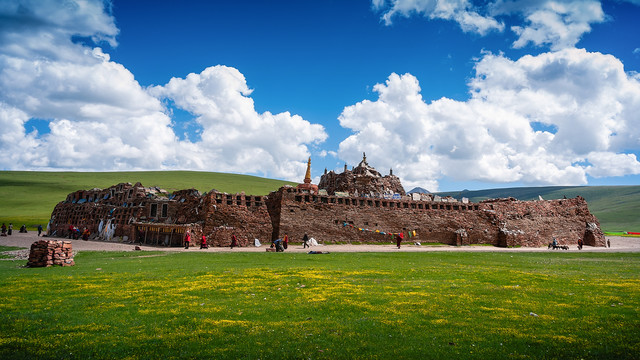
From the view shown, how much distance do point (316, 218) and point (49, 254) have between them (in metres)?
30.9

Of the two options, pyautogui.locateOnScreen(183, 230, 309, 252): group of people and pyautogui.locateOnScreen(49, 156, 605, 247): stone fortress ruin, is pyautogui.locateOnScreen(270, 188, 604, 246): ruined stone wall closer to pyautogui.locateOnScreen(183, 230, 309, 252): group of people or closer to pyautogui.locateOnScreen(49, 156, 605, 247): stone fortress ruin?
pyautogui.locateOnScreen(49, 156, 605, 247): stone fortress ruin

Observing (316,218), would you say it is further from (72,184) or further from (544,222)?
(72,184)

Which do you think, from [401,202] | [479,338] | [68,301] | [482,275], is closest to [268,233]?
[401,202]

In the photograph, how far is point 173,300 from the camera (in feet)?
41.0

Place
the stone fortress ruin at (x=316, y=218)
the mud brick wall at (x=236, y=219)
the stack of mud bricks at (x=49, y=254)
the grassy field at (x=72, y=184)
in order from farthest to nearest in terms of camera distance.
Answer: the grassy field at (x=72, y=184), the stone fortress ruin at (x=316, y=218), the mud brick wall at (x=236, y=219), the stack of mud bricks at (x=49, y=254)

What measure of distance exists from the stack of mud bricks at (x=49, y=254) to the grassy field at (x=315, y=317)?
142 inches

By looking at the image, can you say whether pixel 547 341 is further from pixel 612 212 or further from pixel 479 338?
pixel 612 212

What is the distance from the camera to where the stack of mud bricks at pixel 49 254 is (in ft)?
68.0

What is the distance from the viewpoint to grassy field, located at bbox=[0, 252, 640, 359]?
796 centimetres

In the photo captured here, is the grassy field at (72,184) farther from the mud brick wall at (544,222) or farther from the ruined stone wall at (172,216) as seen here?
the mud brick wall at (544,222)

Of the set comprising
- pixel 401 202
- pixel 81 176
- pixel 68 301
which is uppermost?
pixel 81 176

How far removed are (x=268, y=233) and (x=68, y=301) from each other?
34413mm

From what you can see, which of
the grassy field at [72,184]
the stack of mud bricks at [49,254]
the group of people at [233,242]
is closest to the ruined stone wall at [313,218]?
the group of people at [233,242]

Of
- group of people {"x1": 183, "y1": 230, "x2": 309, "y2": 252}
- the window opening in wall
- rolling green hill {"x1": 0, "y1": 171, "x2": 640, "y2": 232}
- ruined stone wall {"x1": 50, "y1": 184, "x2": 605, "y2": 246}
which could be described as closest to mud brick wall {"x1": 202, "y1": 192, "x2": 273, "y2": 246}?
ruined stone wall {"x1": 50, "y1": 184, "x2": 605, "y2": 246}
